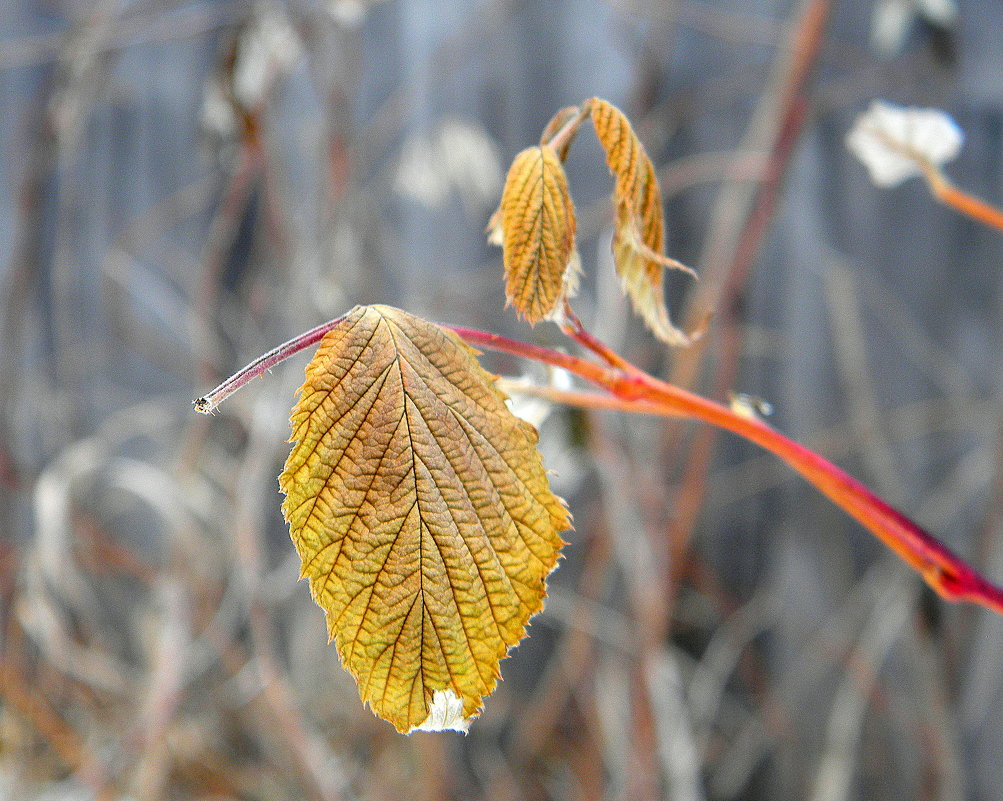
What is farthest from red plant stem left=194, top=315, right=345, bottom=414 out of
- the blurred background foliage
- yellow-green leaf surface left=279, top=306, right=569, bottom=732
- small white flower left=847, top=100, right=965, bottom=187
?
the blurred background foliage

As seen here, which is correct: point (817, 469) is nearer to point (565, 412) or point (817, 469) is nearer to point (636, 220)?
point (636, 220)

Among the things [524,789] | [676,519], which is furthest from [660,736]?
[524,789]

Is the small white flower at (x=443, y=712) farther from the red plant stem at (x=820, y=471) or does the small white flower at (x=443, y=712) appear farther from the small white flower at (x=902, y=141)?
the small white flower at (x=902, y=141)

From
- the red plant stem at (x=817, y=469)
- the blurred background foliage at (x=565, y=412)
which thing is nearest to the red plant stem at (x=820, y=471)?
the red plant stem at (x=817, y=469)

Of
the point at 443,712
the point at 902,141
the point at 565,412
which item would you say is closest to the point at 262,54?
the point at 565,412

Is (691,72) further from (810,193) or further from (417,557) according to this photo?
(417,557)
